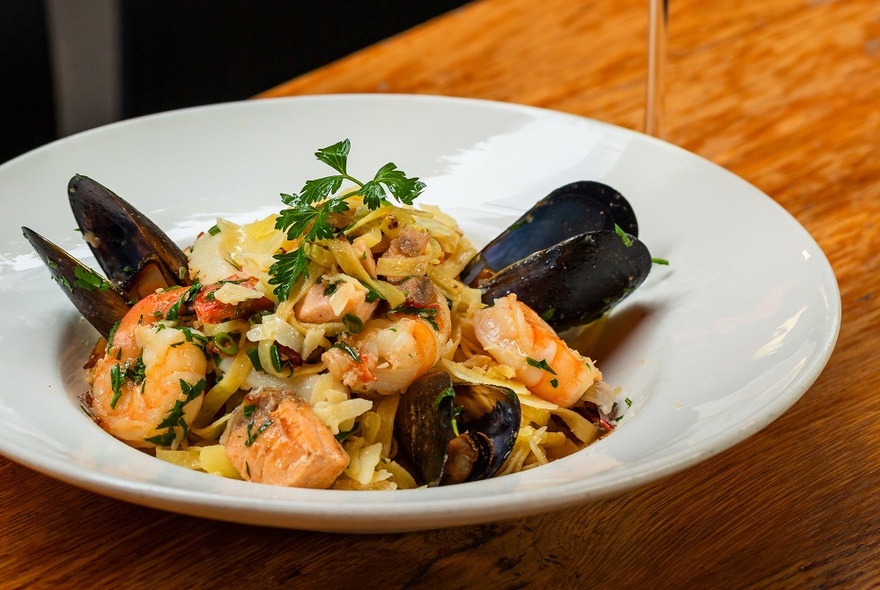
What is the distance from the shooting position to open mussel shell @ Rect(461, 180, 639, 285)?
2.33 metres

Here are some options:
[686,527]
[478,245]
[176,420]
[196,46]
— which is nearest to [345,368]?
[176,420]

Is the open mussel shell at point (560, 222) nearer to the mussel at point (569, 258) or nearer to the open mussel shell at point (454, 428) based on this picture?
the mussel at point (569, 258)

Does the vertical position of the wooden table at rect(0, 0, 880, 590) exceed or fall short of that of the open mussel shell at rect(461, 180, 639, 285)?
it falls short

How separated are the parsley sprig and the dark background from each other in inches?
147

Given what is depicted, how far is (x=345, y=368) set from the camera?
6.06ft

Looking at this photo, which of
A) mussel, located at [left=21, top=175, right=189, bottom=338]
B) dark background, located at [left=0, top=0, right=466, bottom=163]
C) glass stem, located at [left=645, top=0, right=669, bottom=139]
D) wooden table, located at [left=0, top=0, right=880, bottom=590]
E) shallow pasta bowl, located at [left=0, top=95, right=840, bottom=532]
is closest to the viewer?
shallow pasta bowl, located at [left=0, top=95, right=840, bottom=532]

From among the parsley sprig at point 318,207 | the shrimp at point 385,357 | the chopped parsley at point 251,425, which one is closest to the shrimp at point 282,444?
the chopped parsley at point 251,425

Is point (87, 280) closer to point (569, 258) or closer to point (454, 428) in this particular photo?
point (454, 428)

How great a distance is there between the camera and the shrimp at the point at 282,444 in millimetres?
1629

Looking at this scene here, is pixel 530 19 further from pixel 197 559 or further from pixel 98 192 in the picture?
pixel 197 559

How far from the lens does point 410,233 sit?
207 cm

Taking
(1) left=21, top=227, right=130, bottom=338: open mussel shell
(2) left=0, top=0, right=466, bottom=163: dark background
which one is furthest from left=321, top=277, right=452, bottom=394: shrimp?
(2) left=0, top=0, right=466, bottom=163: dark background

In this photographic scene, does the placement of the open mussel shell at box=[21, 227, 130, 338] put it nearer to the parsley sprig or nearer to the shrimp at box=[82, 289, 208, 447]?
the shrimp at box=[82, 289, 208, 447]

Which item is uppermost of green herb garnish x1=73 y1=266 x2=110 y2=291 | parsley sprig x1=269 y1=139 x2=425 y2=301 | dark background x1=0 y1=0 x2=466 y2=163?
parsley sprig x1=269 y1=139 x2=425 y2=301
